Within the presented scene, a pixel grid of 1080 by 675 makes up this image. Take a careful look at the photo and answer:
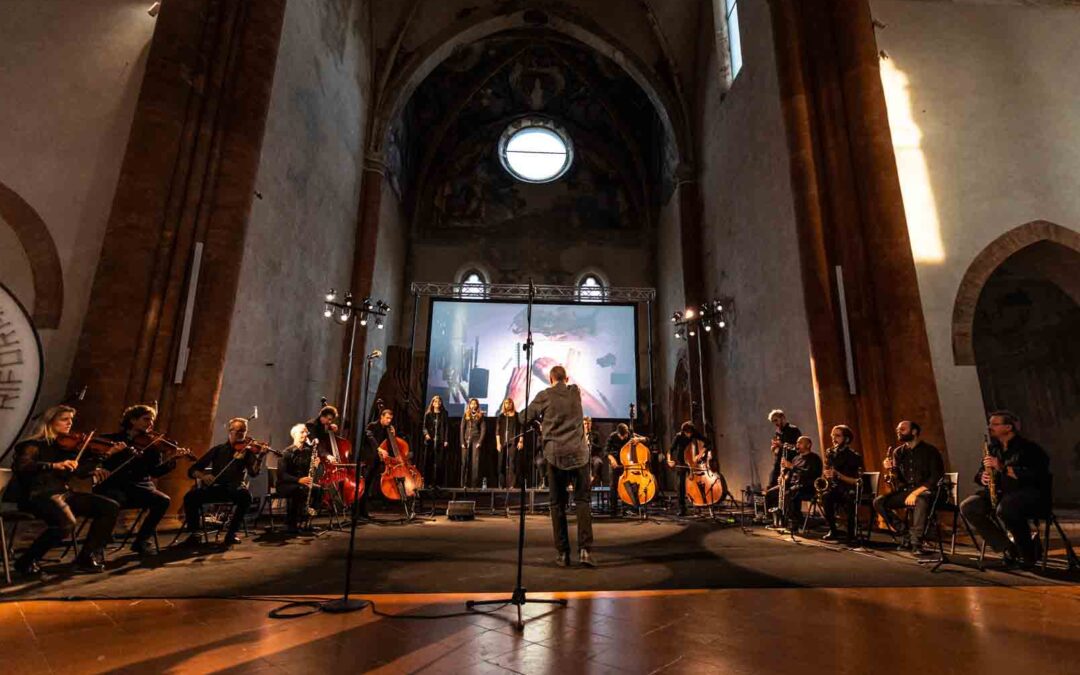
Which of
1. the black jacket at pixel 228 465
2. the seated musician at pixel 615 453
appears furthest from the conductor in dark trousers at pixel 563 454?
the seated musician at pixel 615 453

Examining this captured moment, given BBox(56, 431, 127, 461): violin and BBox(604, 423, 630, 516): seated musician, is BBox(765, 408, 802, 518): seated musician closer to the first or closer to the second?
BBox(604, 423, 630, 516): seated musician

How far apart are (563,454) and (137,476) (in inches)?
157

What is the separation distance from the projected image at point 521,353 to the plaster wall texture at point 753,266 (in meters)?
4.01

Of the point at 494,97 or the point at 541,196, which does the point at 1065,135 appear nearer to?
the point at 541,196

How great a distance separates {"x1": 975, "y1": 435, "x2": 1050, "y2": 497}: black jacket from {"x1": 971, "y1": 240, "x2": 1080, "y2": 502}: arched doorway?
6653mm

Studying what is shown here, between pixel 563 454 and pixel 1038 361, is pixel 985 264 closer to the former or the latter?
pixel 1038 361

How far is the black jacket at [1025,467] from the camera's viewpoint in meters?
4.25

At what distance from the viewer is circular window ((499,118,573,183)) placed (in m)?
21.0

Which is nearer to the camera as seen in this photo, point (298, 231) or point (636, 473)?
point (636, 473)

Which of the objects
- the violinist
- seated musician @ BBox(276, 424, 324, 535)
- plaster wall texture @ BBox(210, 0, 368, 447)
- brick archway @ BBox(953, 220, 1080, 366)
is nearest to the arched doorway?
brick archway @ BBox(953, 220, 1080, 366)

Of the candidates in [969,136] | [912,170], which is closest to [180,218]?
[912,170]

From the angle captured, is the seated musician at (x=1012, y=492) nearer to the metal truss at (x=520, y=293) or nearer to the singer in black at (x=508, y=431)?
the singer in black at (x=508, y=431)

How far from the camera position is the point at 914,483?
17.3ft

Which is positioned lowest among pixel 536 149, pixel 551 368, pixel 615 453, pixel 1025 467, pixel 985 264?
pixel 1025 467
